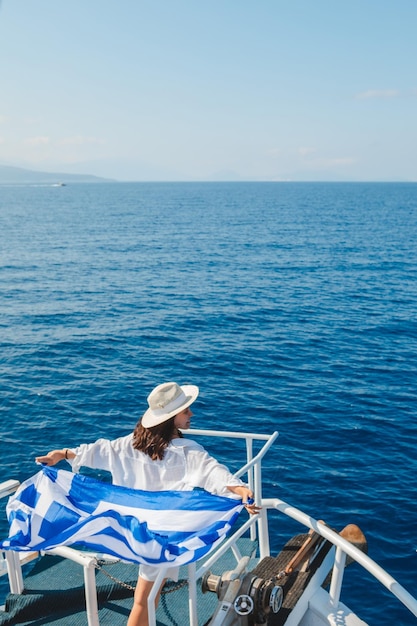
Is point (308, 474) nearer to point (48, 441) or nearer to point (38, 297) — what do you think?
point (48, 441)

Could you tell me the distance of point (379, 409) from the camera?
1017 inches

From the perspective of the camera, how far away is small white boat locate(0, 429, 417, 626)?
22.6 ft

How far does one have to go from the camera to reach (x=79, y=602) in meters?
7.87

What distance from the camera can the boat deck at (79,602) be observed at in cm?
753

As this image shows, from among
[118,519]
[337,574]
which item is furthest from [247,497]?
[337,574]

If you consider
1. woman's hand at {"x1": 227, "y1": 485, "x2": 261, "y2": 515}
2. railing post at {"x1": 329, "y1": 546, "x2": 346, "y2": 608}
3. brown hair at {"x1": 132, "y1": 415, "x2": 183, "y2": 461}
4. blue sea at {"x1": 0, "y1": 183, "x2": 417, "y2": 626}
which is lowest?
blue sea at {"x1": 0, "y1": 183, "x2": 417, "y2": 626}

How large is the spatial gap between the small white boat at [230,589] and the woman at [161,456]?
1.52 feet

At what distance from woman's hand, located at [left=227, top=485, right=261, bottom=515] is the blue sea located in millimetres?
9776

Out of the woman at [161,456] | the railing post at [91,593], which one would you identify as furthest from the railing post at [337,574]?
the railing post at [91,593]

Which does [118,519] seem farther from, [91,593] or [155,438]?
[91,593]

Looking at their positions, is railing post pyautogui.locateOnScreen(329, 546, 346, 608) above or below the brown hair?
below

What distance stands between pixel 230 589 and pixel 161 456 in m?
1.82

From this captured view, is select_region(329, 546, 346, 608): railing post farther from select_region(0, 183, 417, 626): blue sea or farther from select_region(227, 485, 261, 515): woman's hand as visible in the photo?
select_region(0, 183, 417, 626): blue sea

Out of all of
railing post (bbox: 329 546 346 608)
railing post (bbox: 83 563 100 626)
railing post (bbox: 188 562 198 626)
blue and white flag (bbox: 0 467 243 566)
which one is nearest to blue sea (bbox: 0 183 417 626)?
railing post (bbox: 329 546 346 608)
